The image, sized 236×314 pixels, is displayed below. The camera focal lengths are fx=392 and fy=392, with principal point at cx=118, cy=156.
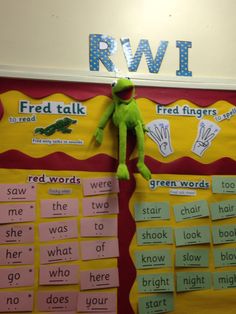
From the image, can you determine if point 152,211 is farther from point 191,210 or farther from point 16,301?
point 16,301

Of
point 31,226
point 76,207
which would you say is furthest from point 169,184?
point 31,226

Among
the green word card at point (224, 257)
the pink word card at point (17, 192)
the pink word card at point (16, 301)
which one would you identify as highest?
A: the pink word card at point (17, 192)

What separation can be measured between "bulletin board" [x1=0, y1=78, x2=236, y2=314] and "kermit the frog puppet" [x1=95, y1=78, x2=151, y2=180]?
1.4 inches

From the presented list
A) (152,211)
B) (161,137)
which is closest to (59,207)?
(152,211)

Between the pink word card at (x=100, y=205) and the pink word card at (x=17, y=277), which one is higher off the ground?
the pink word card at (x=100, y=205)

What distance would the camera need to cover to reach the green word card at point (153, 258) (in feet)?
3.93

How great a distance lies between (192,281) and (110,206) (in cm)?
35

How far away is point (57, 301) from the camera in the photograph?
1143 mm

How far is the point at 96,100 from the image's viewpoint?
1225 mm

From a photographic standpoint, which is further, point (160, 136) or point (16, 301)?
point (160, 136)

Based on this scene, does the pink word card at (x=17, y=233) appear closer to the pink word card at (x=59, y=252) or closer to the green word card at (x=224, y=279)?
the pink word card at (x=59, y=252)

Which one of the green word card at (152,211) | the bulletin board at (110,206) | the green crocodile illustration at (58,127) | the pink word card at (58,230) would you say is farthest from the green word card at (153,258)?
the green crocodile illustration at (58,127)

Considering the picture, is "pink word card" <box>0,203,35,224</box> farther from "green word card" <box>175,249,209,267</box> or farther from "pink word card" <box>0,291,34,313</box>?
"green word card" <box>175,249,209,267</box>

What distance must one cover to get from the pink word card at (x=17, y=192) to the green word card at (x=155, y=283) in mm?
411
